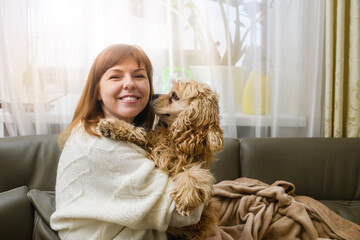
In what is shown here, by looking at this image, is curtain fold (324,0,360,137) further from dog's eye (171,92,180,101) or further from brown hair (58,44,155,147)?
brown hair (58,44,155,147)

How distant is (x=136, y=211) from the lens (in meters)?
1.09

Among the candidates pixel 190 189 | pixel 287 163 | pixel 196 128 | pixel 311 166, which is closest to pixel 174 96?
pixel 196 128

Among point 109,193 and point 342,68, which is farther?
point 342,68

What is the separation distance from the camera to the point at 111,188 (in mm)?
1146

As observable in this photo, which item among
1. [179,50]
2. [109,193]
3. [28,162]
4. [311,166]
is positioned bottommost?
[311,166]

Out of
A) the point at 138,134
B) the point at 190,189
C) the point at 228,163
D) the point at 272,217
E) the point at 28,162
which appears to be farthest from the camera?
the point at 228,163

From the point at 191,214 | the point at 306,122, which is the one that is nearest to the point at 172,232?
the point at 191,214

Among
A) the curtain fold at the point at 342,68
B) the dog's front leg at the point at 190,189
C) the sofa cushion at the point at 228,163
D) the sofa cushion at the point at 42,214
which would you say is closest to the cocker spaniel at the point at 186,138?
the dog's front leg at the point at 190,189

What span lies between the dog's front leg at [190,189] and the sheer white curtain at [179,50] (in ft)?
4.09

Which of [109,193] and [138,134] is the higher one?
[138,134]

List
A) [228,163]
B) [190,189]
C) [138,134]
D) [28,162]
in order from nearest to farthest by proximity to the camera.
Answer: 1. [190,189]
2. [138,134]
3. [28,162]
4. [228,163]

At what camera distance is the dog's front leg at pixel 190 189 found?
1.11 metres

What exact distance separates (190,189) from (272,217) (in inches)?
33.3

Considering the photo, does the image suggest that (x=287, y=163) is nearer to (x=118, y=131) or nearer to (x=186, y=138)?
(x=186, y=138)
